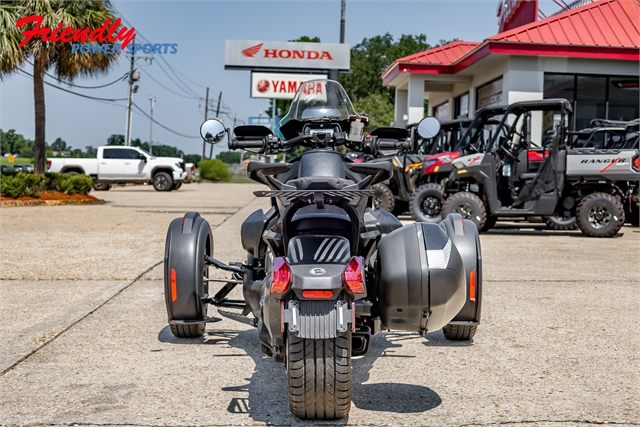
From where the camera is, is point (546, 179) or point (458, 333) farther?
point (546, 179)

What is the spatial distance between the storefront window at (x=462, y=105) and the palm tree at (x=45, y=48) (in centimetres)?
1202

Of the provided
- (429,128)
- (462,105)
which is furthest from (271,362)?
(462,105)

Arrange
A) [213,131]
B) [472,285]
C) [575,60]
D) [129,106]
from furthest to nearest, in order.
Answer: [129,106] < [575,60] < [213,131] < [472,285]

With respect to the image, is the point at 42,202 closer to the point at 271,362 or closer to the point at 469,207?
the point at 469,207

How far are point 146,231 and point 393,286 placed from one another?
9.78 meters

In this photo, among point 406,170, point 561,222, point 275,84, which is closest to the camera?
point 561,222

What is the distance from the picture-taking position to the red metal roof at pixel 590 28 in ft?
63.5

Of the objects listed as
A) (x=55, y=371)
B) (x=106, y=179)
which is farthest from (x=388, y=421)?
(x=106, y=179)

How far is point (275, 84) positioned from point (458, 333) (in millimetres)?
31876

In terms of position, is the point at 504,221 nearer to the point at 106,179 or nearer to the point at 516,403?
the point at 516,403

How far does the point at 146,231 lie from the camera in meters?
12.7

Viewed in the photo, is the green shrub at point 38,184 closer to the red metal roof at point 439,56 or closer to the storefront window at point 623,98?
the red metal roof at point 439,56

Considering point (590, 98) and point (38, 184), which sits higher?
point (590, 98)

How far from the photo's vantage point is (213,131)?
4480 mm
